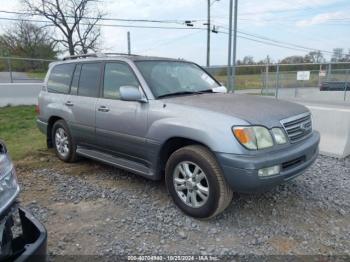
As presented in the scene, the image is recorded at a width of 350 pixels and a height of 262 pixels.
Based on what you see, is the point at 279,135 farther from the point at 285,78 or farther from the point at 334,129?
the point at 285,78

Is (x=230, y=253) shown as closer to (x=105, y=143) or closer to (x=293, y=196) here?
(x=293, y=196)

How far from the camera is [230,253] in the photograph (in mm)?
3004

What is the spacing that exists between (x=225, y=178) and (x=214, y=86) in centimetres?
200

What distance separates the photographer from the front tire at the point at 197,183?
3.33m

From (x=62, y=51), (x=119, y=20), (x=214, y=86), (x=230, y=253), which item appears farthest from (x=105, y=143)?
(x=62, y=51)

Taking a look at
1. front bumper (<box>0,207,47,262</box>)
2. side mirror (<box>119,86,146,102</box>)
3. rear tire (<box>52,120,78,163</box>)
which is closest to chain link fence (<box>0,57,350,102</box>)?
rear tire (<box>52,120,78,163</box>)

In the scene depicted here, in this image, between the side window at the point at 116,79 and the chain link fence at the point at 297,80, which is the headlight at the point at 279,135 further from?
the chain link fence at the point at 297,80

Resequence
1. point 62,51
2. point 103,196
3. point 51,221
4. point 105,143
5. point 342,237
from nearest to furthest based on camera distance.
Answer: point 342,237 → point 51,221 → point 103,196 → point 105,143 → point 62,51

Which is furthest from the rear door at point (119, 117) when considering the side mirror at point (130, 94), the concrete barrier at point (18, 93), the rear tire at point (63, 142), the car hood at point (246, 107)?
the concrete barrier at point (18, 93)

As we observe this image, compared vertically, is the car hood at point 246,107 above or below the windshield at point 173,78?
below

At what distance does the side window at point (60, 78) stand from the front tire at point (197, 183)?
107 inches

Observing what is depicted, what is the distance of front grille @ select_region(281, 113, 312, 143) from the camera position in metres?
3.49

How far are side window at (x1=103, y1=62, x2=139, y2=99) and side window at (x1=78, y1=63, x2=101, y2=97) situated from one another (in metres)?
0.21

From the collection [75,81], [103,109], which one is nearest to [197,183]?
[103,109]
